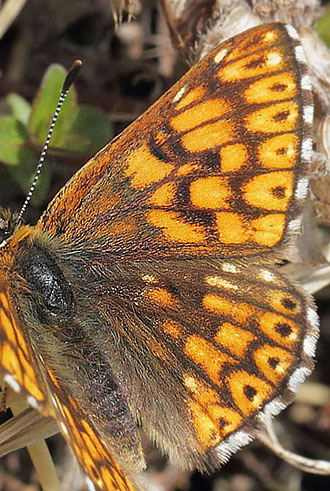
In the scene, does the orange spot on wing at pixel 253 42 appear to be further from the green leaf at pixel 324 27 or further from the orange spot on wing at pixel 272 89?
the green leaf at pixel 324 27

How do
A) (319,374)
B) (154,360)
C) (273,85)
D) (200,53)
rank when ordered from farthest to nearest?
(319,374)
(200,53)
(154,360)
(273,85)

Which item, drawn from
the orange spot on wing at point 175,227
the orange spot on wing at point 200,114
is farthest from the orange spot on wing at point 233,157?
the orange spot on wing at point 175,227

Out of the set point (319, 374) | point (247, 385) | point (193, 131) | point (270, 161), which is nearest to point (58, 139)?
point (193, 131)

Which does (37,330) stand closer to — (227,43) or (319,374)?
(227,43)

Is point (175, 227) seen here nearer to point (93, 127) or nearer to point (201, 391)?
point (201, 391)

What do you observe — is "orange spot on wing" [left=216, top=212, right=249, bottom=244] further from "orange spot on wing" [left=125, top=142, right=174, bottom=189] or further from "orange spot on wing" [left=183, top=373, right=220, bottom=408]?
"orange spot on wing" [left=183, top=373, right=220, bottom=408]
